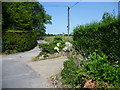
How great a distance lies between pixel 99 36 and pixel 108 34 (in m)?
0.62

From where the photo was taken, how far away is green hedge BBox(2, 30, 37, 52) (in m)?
12.8

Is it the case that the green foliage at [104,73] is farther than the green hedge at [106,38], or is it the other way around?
the green hedge at [106,38]

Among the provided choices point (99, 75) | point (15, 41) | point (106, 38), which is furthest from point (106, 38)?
point (15, 41)

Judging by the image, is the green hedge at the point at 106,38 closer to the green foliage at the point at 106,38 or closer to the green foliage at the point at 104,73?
the green foliage at the point at 106,38

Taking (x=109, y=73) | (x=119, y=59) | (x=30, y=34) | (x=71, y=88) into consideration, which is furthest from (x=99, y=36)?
(x=30, y=34)

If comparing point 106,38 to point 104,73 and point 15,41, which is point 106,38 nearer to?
point 104,73

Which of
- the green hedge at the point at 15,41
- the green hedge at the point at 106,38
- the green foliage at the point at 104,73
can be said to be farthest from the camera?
the green hedge at the point at 15,41

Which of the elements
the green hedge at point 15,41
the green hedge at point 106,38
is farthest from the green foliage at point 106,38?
the green hedge at point 15,41

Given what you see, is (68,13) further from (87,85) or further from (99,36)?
(87,85)

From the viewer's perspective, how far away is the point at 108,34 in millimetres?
4312

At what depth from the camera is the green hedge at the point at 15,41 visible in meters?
12.8

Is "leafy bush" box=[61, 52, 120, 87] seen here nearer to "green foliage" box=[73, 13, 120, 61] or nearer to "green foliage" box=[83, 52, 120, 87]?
"green foliage" box=[83, 52, 120, 87]

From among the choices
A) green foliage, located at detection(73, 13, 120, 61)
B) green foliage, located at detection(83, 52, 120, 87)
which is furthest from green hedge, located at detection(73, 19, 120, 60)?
green foliage, located at detection(83, 52, 120, 87)

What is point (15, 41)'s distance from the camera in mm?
13367
